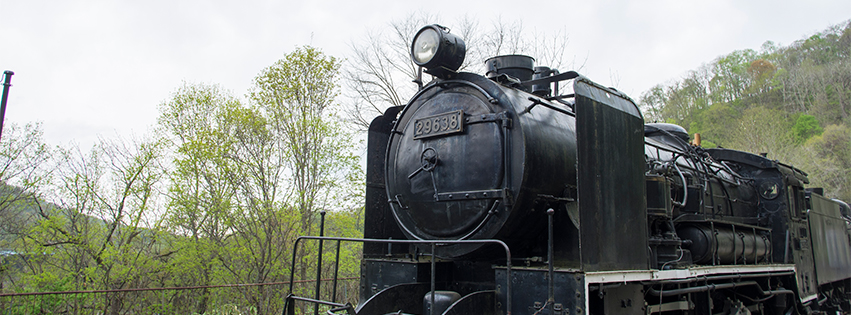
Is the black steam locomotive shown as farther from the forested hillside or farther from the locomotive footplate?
the forested hillside

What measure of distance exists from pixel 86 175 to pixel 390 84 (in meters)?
9.80

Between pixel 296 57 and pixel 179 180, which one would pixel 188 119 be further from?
pixel 296 57

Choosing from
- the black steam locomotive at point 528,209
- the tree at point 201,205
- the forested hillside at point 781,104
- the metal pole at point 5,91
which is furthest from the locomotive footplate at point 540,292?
the forested hillside at point 781,104

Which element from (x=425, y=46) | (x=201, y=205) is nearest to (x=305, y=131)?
(x=201, y=205)

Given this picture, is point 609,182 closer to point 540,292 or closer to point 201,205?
point 540,292

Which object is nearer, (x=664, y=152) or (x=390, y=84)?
(x=664, y=152)

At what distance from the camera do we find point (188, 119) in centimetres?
1544

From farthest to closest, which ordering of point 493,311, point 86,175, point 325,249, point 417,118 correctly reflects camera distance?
point 325,249 → point 86,175 → point 417,118 → point 493,311

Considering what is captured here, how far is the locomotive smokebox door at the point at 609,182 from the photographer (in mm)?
3146

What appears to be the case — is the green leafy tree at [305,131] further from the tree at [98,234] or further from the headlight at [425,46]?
the headlight at [425,46]

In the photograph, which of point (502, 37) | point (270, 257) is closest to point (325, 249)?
point (270, 257)

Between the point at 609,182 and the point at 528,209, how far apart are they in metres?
0.59

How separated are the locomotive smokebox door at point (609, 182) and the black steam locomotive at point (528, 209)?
0.01 metres

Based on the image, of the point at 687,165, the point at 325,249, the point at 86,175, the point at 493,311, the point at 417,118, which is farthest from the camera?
the point at 325,249
